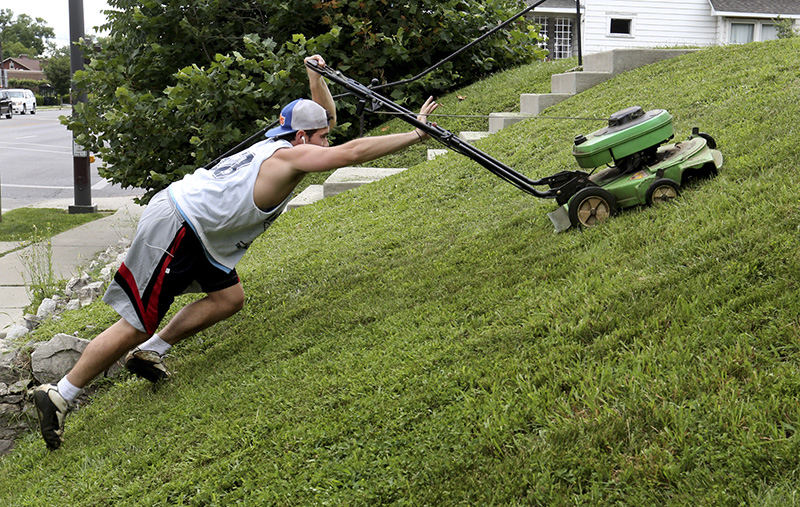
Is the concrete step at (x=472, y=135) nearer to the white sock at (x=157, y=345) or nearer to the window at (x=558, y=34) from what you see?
the white sock at (x=157, y=345)

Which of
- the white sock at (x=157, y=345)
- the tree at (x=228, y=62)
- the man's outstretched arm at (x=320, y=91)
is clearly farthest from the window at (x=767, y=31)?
the white sock at (x=157, y=345)

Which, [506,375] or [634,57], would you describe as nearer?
[506,375]

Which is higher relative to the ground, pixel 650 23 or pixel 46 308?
pixel 650 23

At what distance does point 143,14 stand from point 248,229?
303 inches

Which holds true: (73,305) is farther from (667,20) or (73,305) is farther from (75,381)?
(667,20)

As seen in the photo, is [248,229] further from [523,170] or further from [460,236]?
[523,170]

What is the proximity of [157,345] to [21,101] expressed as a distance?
53.0 metres

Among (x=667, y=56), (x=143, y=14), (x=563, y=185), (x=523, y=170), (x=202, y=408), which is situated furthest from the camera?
(x=143, y=14)

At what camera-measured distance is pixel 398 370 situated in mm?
3656

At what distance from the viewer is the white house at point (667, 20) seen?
23422mm

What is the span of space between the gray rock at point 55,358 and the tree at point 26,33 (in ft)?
477

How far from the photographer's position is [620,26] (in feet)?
78.8

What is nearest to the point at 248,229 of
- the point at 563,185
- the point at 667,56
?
the point at 563,185

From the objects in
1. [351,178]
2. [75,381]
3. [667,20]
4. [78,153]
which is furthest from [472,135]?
[667,20]
